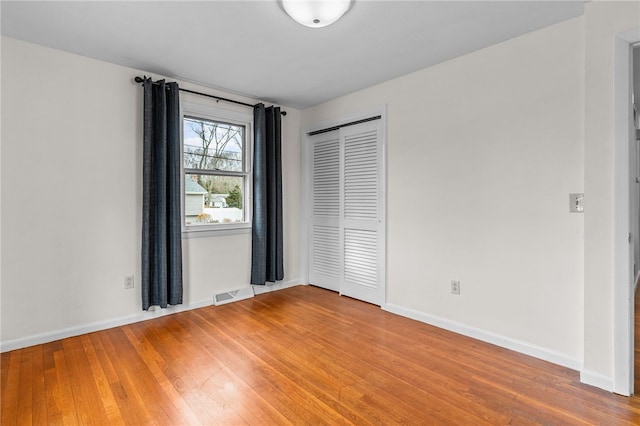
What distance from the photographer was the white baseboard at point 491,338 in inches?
92.6

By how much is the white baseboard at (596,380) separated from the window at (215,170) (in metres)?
3.42

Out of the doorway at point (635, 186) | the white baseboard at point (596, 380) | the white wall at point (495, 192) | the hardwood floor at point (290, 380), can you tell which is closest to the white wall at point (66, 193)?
the hardwood floor at point (290, 380)

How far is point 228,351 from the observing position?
2576 millimetres

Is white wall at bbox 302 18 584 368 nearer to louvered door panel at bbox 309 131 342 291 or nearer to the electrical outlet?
louvered door panel at bbox 309 131 342 291

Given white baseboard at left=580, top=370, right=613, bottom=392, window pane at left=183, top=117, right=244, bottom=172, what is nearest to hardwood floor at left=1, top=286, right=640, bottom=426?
white baseboard at left=580, top=370, right=613, bottom=392

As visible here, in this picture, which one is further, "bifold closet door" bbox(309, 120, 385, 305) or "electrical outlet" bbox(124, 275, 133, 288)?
"bifold closet door" bbox(309, 120, 385, 305)

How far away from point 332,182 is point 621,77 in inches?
113

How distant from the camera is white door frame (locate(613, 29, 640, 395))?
1.98 meters

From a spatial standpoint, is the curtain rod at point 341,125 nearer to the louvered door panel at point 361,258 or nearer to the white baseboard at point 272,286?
the louvered door panel at point 361,258

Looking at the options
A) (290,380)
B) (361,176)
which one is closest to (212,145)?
(361,176)

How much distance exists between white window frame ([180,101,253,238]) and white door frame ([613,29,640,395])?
3417 millimetres

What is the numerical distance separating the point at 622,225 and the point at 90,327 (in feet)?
13.7

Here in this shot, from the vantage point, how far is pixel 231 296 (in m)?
3.86

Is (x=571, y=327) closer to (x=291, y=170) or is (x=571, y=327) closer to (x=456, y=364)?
(x=456, y=364)
